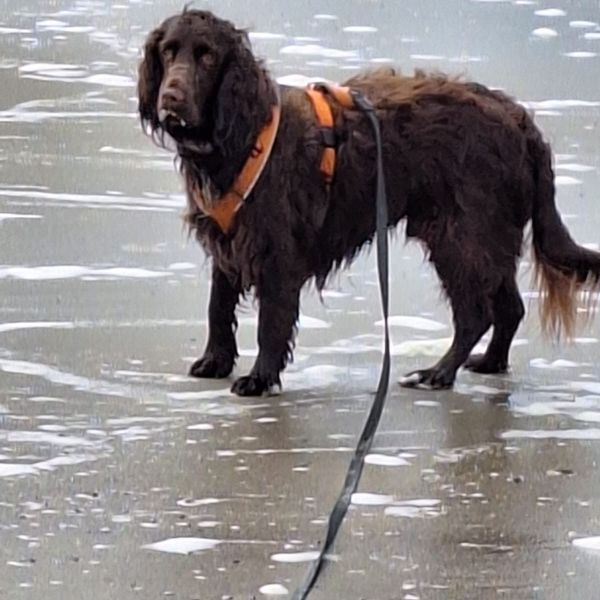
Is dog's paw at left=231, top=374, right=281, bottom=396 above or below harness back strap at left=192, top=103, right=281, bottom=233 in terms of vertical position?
below

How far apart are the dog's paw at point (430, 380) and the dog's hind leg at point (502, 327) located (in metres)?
0.26

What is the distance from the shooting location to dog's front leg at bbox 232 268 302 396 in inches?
250

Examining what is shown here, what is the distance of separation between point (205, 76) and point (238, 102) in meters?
0.14

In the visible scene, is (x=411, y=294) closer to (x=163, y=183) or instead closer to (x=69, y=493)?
(x=163, y=183)

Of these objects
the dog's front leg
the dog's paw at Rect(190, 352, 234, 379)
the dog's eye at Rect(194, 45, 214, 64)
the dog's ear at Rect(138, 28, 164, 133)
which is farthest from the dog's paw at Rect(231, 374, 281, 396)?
the dog's eye at Rect(194, 45, 214, 64)

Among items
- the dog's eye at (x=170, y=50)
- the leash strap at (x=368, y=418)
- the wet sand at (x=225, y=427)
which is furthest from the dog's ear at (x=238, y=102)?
the wet sand at (x=225, y=427)

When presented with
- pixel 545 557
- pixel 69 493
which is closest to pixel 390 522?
pixel 545 557

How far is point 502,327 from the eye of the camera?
6.72 metres

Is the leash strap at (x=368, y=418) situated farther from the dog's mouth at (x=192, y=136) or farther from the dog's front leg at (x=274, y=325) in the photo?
the dog's mouth at (x=192, y=136)

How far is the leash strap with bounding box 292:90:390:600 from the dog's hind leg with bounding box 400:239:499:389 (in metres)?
0.36

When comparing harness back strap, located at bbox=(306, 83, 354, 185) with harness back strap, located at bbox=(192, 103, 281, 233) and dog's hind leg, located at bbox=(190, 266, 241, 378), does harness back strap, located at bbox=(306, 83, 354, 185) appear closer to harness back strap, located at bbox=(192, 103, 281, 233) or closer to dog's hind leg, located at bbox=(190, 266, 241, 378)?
harness back strap, located at bbox=(192, 103, 281, 233)

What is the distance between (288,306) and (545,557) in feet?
5.70

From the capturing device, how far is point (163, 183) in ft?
29.2

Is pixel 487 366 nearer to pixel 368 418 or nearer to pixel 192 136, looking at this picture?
pixel 368 418
